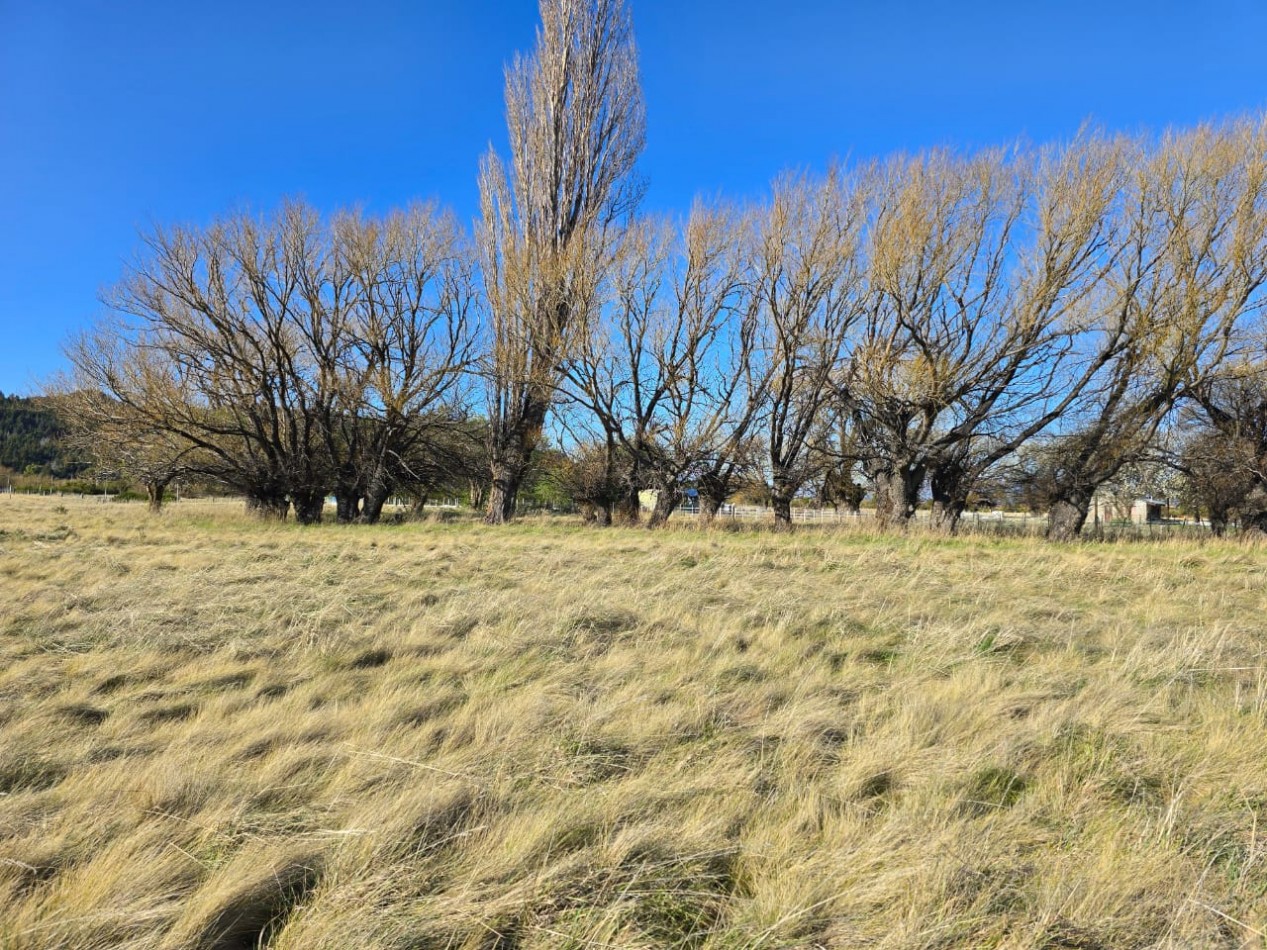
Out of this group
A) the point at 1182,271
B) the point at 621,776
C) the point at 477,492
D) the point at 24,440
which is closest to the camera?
the point at 621,776

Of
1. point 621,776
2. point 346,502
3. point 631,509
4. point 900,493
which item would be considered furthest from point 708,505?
point 621,776

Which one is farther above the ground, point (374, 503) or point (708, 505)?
point (708, 505)

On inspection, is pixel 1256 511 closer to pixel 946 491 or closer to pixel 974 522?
pixel 974 522

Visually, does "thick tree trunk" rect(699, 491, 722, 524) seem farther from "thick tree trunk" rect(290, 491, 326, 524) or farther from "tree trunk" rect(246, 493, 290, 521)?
"tree trunk" rect(246, 493, 290, 521)

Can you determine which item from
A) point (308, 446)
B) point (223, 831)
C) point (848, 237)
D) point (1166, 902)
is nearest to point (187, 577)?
point (223, 831)

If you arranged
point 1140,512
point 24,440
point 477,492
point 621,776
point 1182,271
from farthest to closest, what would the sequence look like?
1. point 24,440
2. point 1140,512
3. point 477,492
4. point 1182,271
5. point 621,776

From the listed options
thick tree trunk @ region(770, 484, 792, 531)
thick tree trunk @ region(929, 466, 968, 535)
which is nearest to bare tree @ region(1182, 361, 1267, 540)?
thick tree trunk @ region(929, 466, 968, 535)

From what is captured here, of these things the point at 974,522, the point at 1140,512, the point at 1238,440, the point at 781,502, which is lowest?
the point at 974,522

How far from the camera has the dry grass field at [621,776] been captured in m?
1.77

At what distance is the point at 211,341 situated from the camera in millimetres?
18953

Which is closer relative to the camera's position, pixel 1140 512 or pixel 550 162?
pixel 550 162

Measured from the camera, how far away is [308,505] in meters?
21.3

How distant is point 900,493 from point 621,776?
1629 centimetres

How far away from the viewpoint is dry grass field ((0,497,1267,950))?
1.77 meters
